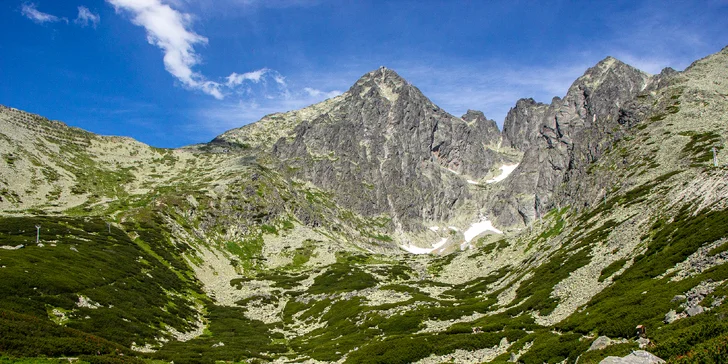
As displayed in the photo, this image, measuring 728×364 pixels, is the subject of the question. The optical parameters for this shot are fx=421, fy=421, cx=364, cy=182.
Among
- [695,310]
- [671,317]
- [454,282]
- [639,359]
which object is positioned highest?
[454,282]

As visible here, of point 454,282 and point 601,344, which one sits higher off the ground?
point 454,282

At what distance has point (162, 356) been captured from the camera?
5172 cm

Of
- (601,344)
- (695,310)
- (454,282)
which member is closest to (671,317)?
(695,310)

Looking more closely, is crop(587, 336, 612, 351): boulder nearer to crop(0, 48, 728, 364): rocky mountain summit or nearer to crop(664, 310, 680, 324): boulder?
crop(0, 48, 728, 364): rocky mountain summit

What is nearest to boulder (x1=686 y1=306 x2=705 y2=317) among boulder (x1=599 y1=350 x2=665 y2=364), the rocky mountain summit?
the rocky mountain summit

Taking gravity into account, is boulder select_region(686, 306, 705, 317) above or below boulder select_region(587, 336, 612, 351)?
above

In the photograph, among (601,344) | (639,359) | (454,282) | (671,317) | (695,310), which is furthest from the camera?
(454,282)

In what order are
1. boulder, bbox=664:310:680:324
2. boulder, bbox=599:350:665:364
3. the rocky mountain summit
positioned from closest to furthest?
boulder, bbox=599:350:665:364 < boulder, bbox=664:310:680:324 < the rocky mountain summit

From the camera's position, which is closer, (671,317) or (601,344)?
(671,317)

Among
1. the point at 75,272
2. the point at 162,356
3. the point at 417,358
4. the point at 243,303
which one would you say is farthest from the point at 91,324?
the point at 243,303

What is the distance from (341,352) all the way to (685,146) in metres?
91.1

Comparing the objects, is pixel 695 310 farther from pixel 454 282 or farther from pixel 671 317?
pixel 454 282

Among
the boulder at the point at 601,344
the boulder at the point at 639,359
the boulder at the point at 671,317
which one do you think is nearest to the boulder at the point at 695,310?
the boulder at the point at 671,317

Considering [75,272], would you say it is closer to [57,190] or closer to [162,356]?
[162,356]
